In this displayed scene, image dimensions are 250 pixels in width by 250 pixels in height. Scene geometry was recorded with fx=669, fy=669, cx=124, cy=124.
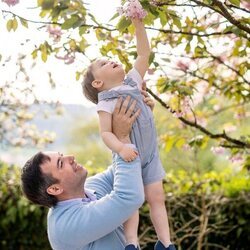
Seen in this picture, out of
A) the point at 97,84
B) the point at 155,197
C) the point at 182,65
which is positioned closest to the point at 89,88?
the point at 97,84

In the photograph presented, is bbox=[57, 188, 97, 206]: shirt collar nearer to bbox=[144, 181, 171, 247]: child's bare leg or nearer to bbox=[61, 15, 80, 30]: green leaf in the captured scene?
bbox=[144, 181, 171, 247]: child's bare leg

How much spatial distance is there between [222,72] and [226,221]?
1496mm

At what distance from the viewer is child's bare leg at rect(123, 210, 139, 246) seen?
210 centimetres

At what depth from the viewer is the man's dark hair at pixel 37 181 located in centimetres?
213

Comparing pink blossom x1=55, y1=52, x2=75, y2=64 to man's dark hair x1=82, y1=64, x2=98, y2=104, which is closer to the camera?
man's dark hair x1=82, y1=64, x2=98, y2=104

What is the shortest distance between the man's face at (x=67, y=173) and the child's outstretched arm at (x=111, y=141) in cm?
16

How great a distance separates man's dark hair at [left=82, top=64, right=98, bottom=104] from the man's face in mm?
203

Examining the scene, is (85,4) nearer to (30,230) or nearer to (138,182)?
(138,182)

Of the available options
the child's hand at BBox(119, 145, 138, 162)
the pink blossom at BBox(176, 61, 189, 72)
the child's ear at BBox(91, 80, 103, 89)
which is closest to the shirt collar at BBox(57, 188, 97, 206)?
the child's hand at BBox(119, 145, 138, 162)

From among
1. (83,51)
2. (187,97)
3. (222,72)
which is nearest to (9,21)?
(83,51)

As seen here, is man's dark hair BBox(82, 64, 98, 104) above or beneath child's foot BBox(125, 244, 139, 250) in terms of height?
above

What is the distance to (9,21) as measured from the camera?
2.72 meters

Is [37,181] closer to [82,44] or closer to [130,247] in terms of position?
[130,247]

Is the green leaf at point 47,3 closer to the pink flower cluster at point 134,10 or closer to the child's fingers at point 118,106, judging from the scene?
the pink flower cluster at point 134,10
